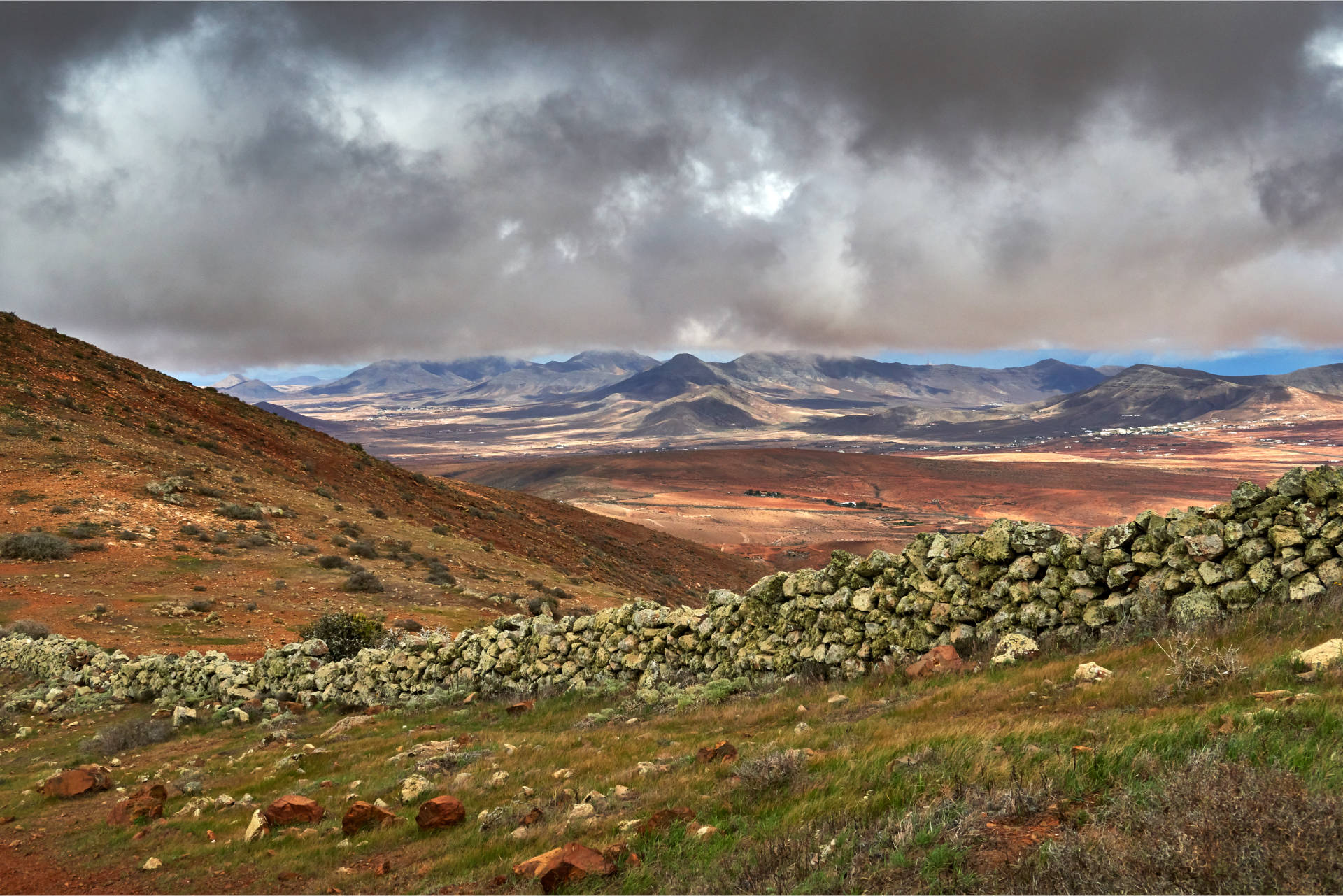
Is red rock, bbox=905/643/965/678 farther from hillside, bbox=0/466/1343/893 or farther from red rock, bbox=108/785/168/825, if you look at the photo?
red rock, bbox=108/785/168/825

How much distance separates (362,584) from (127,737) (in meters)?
10.8

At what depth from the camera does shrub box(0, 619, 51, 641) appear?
16.7 meters

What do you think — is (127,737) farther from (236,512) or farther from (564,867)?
(236,512)

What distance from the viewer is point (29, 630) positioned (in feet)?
55.2

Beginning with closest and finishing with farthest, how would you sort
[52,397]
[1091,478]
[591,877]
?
[591,877] → [52,397] → [1091,478]

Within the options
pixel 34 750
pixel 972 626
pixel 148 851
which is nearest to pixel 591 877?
pixel 148 851

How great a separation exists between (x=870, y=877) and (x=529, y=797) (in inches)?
187

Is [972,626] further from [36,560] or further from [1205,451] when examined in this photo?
[1205,451]

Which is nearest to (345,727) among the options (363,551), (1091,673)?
(1091,673)

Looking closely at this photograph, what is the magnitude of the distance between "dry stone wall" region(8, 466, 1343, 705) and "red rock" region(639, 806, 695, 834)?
18.1 ft

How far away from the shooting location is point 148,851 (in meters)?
8.09

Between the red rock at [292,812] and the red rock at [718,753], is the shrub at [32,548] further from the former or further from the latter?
the red rock at [718,753]

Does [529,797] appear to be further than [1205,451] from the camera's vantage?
No

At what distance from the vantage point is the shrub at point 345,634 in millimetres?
16969
